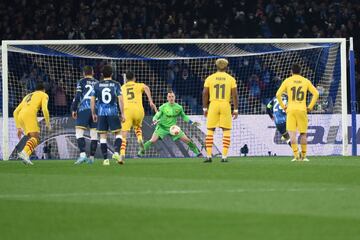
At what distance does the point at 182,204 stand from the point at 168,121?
14563mm

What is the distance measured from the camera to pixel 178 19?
113ft

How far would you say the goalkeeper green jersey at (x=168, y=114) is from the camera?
2581 centimetres

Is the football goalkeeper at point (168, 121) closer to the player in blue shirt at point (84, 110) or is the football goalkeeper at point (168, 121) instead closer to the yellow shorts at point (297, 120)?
the player in blue shirt at point (84, 110)

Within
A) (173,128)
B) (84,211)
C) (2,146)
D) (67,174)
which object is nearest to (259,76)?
(173,128)

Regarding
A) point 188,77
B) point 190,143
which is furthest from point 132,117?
point 188,77

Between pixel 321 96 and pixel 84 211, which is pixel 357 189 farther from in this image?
pixel 321 96

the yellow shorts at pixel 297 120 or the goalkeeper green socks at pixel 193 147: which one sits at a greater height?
the yellow shorts at pixel 297 120

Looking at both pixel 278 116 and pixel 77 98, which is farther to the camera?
pixel 278 116

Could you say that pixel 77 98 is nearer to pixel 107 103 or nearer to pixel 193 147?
pixel 107 103

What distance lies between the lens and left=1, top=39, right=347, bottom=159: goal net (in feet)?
86.9

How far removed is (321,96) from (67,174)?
39.8 ft

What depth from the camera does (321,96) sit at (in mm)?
27703

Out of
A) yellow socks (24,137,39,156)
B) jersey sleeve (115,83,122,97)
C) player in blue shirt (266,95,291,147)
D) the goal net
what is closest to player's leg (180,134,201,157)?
the goal net

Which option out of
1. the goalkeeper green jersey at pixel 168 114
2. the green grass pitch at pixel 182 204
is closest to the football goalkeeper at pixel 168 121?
the goalkeeper green jersey at pixel 168 114
